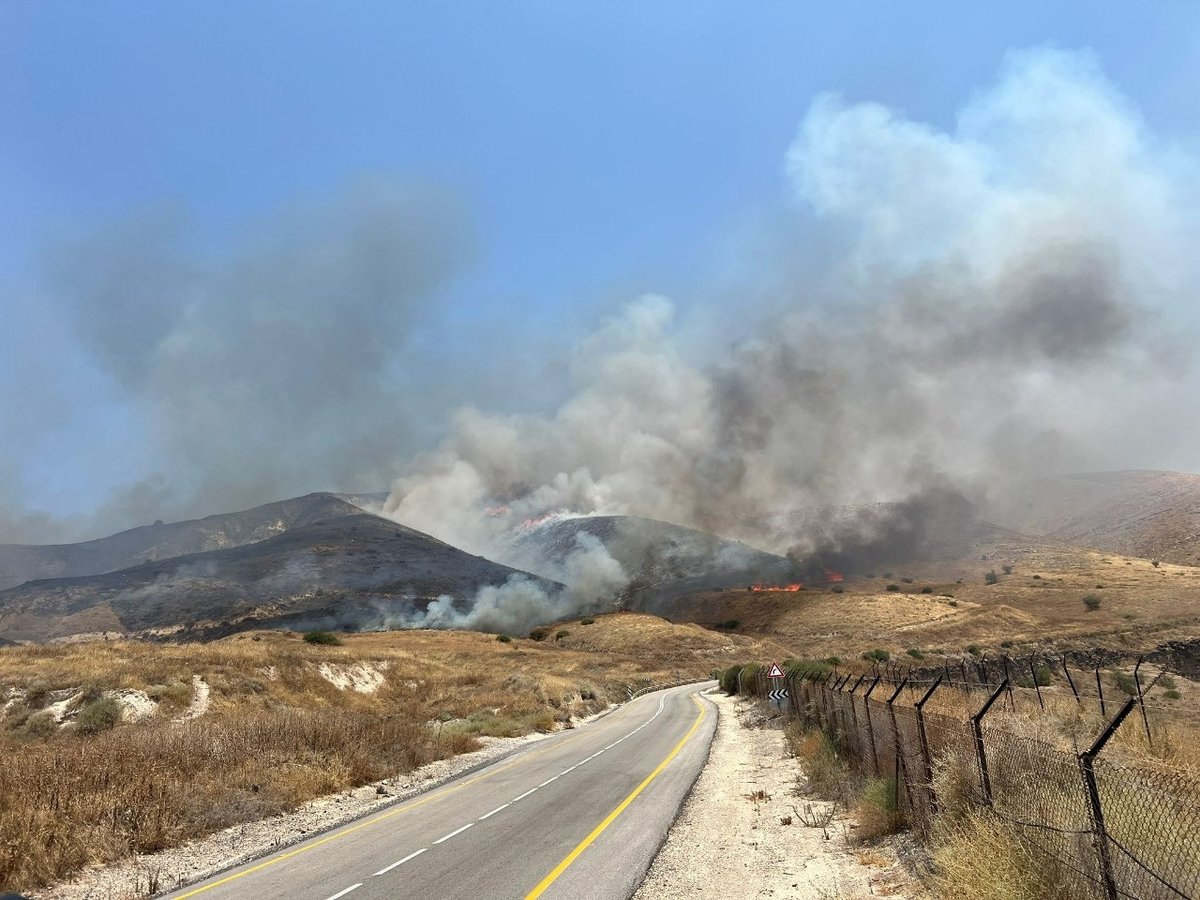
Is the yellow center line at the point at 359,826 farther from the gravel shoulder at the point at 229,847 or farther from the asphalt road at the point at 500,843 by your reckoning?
the gravel shoulder at the point at 229,847

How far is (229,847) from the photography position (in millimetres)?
11789

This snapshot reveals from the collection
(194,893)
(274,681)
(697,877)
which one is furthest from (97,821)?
(274,681)

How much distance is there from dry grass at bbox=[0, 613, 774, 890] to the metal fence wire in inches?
497

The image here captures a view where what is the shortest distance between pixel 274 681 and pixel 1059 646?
6684 centimetres

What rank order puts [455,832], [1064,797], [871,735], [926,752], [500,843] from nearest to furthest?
1. [1064,797]
2. [926,752]
3. [500,843]
4. [455,832]
5. [871,735]

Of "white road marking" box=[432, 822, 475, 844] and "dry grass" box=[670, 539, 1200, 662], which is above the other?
"white road marking" box=[432, 822, 475, 844]

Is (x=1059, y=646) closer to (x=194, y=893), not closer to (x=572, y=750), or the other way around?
(x=572, y=750)

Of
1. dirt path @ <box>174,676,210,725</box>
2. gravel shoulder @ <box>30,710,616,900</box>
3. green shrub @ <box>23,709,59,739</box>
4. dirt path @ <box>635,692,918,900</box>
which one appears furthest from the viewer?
dirt path @ <box>174,676,210,725</box>

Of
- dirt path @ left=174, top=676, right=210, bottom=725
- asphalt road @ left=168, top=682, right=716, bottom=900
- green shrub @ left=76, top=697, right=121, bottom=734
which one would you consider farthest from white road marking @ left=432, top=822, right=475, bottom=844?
green shrub @ left=76, top=697, right=121, bottom=734

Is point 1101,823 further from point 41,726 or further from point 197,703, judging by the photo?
point 197,703

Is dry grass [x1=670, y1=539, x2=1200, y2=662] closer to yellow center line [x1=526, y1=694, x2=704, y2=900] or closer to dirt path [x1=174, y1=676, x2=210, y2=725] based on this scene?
yellow center line [x1=526, y1=694, x2=704, y2=900]

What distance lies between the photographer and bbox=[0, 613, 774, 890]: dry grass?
452 inches

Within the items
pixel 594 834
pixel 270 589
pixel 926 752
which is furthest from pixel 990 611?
pixel 270 589

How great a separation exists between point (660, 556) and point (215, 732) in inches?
5986
